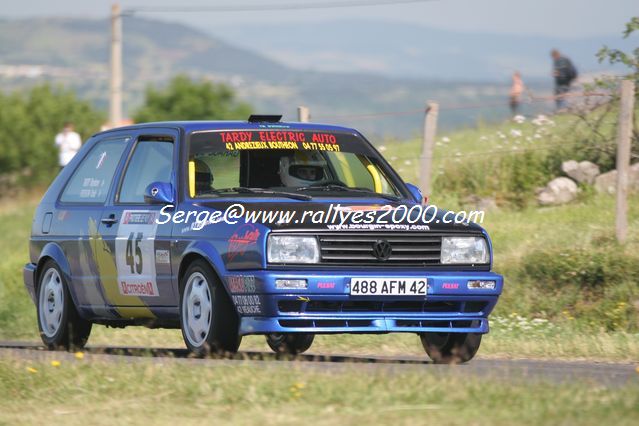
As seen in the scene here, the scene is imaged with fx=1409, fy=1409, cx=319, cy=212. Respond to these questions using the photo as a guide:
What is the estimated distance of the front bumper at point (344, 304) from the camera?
27.7ft

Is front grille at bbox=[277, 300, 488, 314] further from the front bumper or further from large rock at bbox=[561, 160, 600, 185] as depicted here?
large rock at bbox=[561, 160, 600, 185]

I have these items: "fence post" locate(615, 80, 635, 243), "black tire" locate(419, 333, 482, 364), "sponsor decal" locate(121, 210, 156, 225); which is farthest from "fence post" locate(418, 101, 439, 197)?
"sponsor decal" locate(121, 210, 156, 225)

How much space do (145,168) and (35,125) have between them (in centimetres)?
8359

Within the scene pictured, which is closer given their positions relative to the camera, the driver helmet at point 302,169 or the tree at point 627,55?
the driver helmet at point 302,169

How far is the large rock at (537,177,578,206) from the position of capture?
720 inches

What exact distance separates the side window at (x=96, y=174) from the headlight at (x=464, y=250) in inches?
115

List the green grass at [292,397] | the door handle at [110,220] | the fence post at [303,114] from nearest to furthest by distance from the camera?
the green grass at [292,397]
the door handle at [110,220]
the fence post at [303,114]

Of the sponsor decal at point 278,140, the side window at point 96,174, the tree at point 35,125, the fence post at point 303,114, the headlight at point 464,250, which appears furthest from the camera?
the tree at point 35,125

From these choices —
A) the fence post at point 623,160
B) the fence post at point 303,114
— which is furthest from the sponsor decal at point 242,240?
the fence post at point 303,114

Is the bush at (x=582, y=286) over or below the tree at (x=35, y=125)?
over

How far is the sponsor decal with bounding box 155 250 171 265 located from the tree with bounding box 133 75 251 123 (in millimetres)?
100511

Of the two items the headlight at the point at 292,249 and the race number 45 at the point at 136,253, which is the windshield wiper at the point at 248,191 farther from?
the headlight at the point at 292,249

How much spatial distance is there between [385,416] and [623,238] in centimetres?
831

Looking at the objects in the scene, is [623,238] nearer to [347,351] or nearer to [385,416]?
[347,351]
